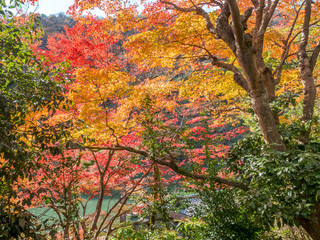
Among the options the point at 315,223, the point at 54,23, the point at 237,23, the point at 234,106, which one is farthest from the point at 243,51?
the point at 54,23

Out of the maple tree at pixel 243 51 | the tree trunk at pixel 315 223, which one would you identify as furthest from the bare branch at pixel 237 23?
the tree trunk at pixel 315 223

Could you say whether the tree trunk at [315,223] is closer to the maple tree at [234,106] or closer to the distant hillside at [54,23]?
the maple tree at [234,106]

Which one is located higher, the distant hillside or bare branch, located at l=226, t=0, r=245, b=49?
the distant hillside

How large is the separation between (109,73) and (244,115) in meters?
7.12

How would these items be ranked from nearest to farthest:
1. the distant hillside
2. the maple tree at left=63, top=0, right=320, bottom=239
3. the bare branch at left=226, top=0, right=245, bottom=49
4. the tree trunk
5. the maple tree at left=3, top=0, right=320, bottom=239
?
the maple tree at left=3, top=0, right=320, bottom=239 → the bare branch at left=226, top=0, right=245, bottom=49 → the tree trunk → the maple tree at left=63, top=0, right=320, bottom=239 → the distant hillside

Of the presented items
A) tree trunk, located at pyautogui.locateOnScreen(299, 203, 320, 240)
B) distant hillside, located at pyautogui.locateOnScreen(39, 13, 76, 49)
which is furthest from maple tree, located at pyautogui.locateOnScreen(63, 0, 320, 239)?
distant hillside, located at pyautogui.locateOnScreen(39, 13, 76, 49)

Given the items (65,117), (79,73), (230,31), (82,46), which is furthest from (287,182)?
(82,46)

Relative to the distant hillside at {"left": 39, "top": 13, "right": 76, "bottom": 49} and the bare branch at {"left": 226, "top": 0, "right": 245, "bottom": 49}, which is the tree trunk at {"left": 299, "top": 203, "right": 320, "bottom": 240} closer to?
the bare branch at {"left": 226, "top": 0, "right": 245, "bottom": 49}

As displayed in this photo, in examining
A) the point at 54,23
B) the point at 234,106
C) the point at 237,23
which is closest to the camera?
the point at 237,23

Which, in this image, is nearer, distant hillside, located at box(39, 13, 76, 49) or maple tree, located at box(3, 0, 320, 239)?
maple tree, located at box(3, 0, 320, 239)

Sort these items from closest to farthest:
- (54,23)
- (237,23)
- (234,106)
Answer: (237,23), (234,106), (54,23)

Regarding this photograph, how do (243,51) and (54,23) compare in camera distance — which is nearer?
(243,51)

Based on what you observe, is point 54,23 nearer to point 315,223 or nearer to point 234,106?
point 234,106

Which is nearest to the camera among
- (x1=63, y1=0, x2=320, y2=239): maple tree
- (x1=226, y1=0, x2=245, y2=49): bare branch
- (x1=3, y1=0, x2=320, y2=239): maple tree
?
Result: (x1=3, y1=0, x2=320, y2=239): maple tree
